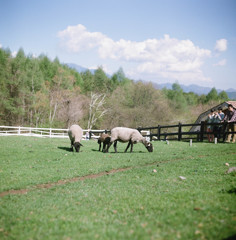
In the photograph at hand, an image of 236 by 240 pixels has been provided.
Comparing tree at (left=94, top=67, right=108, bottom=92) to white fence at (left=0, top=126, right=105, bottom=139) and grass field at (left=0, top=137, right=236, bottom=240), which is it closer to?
white fence at (left=0, top=126, right=105, bottom=139)

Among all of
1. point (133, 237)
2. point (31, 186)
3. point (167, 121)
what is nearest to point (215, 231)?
point (133, 237)

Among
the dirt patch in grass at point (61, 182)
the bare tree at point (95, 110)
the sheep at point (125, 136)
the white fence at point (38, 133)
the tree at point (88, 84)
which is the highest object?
the tree at point (88, 84)

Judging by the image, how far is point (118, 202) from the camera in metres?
5.94

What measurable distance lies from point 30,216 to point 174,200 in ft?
11.5

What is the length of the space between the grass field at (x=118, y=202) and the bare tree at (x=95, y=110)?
42480 mm

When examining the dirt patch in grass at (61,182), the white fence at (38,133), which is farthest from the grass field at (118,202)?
the white fence at (38,133)

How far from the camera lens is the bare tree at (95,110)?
52.8 meters

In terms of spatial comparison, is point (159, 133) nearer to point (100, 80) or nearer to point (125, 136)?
point (125, 136)

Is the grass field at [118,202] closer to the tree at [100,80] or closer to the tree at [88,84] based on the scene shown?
the tree at [88,84]

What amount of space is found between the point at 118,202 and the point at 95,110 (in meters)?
49.6

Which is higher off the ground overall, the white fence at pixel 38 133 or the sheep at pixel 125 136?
the sheep at pixel 125 136

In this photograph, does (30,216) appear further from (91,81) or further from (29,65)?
(91,81)

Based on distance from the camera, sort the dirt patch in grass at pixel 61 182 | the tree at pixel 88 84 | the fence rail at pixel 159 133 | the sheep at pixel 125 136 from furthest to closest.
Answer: the tree at pixel 88 84 → the fence rail at pixel 159 133 → the sheep at pixel 125 136 → the dirt patch in grass at pixel 61 182

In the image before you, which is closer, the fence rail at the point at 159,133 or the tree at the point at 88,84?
the fence rail at the point at 159,133
